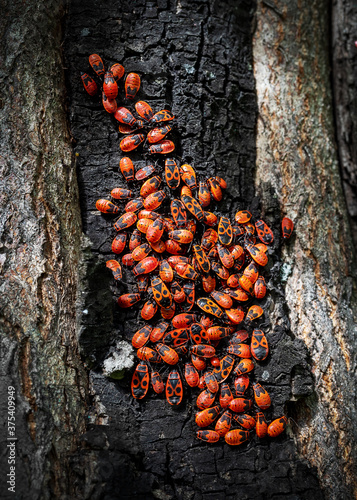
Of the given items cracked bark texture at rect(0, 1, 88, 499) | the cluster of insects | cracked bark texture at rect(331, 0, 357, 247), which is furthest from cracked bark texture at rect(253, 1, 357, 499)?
cracked bark texture at rect(0, 1, 88, 499)

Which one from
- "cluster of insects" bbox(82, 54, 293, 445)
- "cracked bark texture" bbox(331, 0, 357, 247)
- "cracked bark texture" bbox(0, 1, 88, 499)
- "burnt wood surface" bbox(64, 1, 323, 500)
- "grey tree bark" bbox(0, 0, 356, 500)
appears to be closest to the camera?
"cracked bark texture" bbox(0, 1, 88, 499)

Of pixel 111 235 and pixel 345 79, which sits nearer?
pixel 111 235

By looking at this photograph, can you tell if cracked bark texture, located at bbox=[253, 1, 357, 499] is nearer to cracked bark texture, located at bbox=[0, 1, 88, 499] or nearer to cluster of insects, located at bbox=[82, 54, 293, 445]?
cluster of insects, located at bbox=[82, 54, 293, 445]

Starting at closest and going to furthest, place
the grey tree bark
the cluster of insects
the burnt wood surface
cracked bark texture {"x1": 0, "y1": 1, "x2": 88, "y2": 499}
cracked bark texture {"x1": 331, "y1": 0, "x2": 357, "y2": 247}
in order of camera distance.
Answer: cracked bark texture {"x1": 0, "y1": 1, "x2": 88, "y2": 499} → the grey tree bark → the burnt wood surface → the cluster of insects → cracked bark texture {"x1": 331, "y1": 0, "x2": 357, "y2": 247}

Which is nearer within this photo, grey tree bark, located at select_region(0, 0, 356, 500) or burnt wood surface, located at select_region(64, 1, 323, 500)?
grey tree bark, located at select_region(0, 0, 356, 500)

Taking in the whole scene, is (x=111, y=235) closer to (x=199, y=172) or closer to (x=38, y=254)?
(x=38, y=254)

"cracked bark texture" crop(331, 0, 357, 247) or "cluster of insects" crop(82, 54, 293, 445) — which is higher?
"cracked bark texture" crop(331, 0, 357, 247)

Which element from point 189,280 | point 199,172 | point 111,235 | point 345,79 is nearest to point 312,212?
point 199,172
